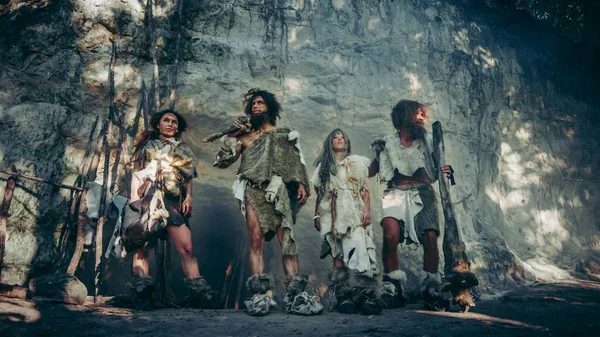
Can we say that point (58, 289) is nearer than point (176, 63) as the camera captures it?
Yes

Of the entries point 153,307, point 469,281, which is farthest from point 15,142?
point 469,281

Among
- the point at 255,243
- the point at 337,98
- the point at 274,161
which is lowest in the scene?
the point at 255,243

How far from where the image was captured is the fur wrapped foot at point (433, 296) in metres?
3.23

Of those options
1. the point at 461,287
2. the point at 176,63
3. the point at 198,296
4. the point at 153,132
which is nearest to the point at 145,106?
the point at 176,63

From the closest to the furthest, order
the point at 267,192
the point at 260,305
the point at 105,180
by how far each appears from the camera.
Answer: the point at 260,305 → the point at 267,192 → the point at 105,180

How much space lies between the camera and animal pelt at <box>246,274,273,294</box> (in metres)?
3.13

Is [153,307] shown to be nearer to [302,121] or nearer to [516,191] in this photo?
[302,121]

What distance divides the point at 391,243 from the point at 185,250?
202 cm

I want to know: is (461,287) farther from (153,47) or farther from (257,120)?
(153,47)

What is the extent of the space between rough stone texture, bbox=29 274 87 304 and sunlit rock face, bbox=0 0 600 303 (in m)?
0.75

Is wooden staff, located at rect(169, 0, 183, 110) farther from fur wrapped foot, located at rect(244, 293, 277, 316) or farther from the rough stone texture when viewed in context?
fur wrapped foot, located at rect(244, 293, 277, 316)

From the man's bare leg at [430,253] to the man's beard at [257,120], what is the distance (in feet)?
6.75

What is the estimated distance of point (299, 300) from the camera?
3.09 meters

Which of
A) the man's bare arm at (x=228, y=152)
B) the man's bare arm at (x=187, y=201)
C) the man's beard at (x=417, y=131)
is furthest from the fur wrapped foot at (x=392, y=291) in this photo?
the man's bare arm at (x=187, y=201)
